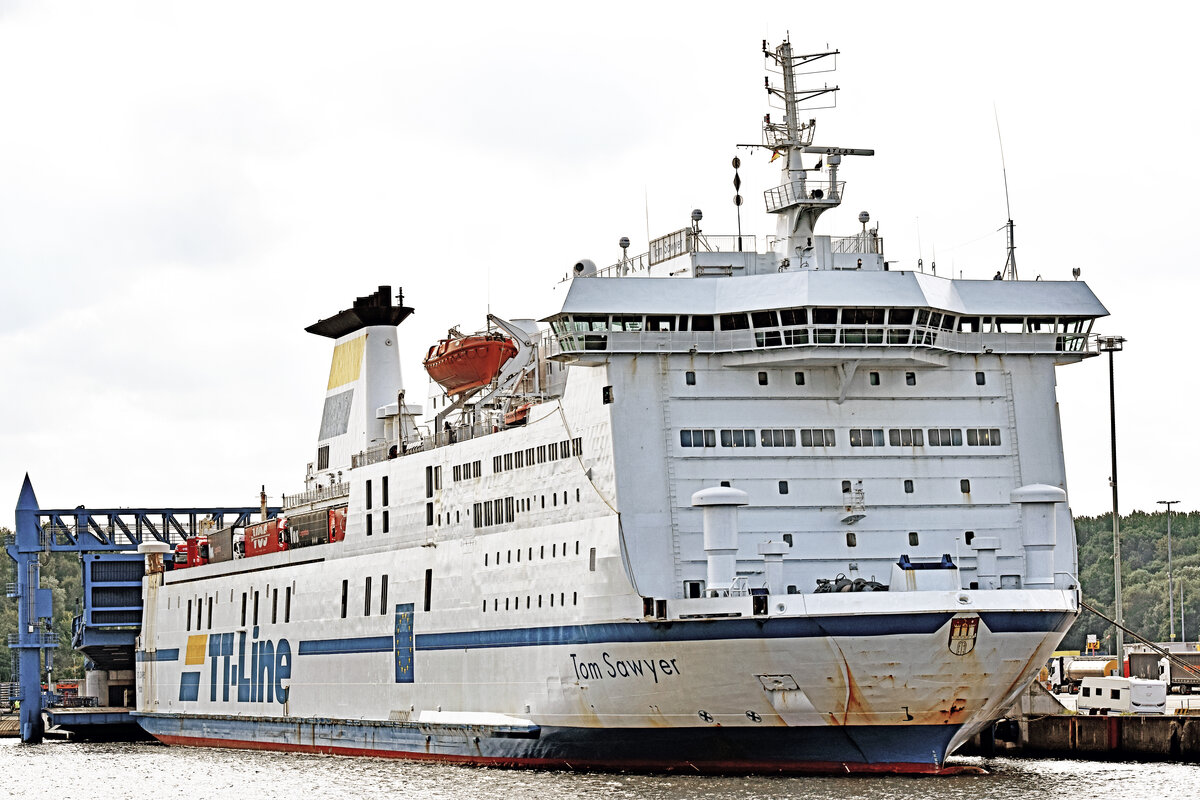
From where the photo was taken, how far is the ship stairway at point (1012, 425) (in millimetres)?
33469

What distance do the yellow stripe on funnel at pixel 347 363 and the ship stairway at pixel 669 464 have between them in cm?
1867

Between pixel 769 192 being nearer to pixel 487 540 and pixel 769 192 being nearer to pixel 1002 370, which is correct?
pixel 1002 370

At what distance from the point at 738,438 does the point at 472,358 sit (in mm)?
9080

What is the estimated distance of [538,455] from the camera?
35344mm

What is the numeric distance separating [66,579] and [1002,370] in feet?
324

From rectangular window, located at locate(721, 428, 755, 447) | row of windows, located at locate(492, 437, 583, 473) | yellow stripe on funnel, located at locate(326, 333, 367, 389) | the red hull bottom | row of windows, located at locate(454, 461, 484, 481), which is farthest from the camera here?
yellow stripe on funnel, located at locate(326, 333, 367, 389)

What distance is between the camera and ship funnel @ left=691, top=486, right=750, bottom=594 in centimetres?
2980

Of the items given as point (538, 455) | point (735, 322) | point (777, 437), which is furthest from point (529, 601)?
point (735, 322)

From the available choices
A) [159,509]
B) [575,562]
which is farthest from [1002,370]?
[159,509]

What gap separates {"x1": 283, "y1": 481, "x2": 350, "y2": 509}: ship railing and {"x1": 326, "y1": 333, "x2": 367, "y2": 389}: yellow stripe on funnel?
10.7 ft

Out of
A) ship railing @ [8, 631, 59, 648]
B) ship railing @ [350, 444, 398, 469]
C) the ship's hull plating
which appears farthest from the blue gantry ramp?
the ship's hull plating

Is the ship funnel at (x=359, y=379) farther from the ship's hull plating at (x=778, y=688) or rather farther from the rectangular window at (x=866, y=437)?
the rectangular window at (x=866, y=437)

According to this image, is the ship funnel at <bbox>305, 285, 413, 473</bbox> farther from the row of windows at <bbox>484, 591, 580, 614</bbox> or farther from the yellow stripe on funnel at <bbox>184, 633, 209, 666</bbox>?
the row of windows at <bbox>484, 591, 580, 614</bbox>

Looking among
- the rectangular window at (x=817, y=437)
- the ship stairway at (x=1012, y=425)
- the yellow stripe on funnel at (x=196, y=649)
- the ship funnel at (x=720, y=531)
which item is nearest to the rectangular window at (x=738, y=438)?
the rectangular window at (x=817, y=437)
